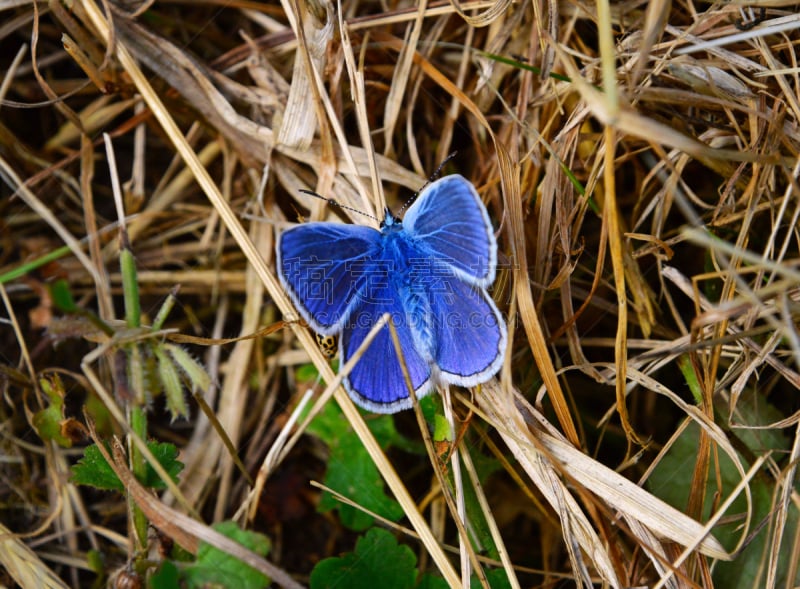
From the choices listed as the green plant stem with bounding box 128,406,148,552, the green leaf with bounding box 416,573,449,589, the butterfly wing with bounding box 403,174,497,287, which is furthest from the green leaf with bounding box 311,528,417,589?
the butterfly wing with bounding box 403,174,497,287

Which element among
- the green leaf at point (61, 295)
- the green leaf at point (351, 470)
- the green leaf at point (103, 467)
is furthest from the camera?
the green leaf at point (351, 470)

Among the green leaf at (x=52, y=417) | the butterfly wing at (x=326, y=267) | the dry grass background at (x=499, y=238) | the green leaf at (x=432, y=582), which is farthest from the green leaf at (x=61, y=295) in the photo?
the green leaf at (x=432, y=582)

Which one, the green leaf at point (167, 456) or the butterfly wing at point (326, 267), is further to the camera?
the green leaf at point (167, 456)

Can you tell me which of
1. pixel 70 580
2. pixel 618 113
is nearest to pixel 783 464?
pixel 618 113

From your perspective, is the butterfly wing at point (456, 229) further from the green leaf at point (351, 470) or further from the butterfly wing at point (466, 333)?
the green leaf at point (351, 470)

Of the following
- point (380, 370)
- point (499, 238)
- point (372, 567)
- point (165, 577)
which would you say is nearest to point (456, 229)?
point (499, 238)

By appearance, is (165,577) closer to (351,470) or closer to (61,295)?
(351,470)
